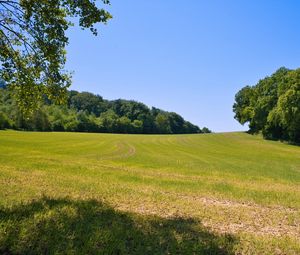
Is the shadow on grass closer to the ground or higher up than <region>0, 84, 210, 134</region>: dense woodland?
closer to the ground

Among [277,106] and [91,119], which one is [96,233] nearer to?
[277,106]

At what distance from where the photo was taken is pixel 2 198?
10.4 meters

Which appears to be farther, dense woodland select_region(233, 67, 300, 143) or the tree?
dense woodland select_region(233, 67, 300, 143)

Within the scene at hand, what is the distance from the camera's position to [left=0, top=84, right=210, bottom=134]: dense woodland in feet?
333

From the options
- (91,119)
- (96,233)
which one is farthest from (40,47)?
(91,119)

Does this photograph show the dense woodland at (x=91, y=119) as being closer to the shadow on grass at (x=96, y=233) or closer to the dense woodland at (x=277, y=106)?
the shadow on grass at (x=96, y=233)

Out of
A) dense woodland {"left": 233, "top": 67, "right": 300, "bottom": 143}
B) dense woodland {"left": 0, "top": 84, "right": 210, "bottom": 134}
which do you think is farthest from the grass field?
dense woodland {"left": 233, "top": 67, "right": 300, "bottom": 143}

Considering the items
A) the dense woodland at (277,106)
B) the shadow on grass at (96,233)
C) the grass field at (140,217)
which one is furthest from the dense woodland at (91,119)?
the dense woodland at (277,106)

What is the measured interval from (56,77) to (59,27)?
183cm

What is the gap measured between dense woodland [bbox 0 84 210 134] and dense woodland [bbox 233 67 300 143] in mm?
43071

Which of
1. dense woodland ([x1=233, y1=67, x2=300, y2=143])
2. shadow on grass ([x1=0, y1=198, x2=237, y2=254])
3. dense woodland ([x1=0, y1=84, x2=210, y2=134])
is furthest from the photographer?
dense woodland ([x1=0, y1=84, x2=210, y2=134])

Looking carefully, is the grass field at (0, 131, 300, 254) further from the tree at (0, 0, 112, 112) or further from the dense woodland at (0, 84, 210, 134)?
the dense woodland at (0, 84, 210, 134)

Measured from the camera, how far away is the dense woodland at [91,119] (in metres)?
102

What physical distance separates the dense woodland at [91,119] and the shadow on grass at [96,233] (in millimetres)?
42682
